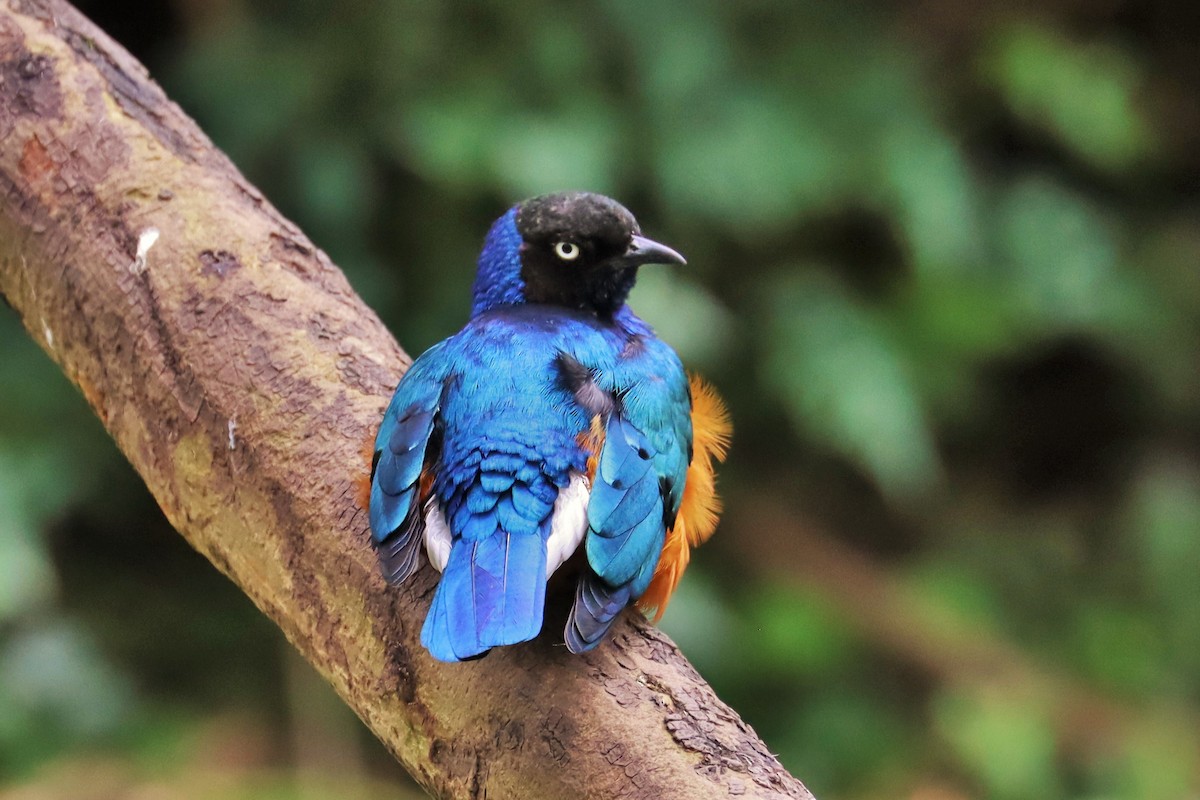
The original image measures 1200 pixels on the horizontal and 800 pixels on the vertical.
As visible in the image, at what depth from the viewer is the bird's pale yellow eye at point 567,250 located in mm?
3230

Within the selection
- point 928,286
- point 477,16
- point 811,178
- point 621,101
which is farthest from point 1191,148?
point 477,16

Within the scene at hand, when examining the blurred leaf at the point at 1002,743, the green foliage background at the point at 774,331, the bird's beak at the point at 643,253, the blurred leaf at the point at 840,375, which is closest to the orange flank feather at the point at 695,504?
the bird's beak at the point at 643,253

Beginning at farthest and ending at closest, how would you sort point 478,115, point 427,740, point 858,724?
point 858,724 < point 478,115 < point 427,740

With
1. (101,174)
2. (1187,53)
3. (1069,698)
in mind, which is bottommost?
(101,174)

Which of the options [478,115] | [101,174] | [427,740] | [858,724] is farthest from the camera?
[858,724]

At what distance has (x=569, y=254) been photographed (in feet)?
10.6

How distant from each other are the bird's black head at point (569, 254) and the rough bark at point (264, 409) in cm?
40

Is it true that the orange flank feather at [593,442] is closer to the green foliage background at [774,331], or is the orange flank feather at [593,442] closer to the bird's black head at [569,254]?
the bird's black head at [569,254]

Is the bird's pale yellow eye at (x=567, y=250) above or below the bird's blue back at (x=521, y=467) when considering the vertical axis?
above

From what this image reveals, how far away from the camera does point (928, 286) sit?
5773mm

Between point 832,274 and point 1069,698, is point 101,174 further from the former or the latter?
point 1069,698

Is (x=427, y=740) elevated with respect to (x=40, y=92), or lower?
lower

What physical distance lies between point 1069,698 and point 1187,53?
365 centimetres

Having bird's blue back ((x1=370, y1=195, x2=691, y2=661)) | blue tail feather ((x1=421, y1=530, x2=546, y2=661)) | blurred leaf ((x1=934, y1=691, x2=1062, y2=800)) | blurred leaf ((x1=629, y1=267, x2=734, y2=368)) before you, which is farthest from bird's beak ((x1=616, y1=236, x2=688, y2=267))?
blurred leaf ((x1=934, y1=691, x2=1062, y2=800))
